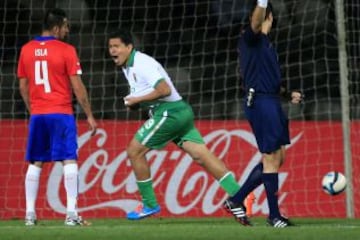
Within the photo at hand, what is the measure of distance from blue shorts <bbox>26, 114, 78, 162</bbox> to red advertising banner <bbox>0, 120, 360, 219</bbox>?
3.18m

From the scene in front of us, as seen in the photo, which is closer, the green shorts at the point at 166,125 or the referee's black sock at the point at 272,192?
the referee's black sock at the point at 272,192

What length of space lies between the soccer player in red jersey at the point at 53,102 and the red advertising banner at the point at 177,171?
322cm

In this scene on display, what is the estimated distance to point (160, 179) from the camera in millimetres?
13820

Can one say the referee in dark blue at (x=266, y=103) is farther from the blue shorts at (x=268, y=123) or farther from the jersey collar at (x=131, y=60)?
the jersey collar at (x=131, y=60)

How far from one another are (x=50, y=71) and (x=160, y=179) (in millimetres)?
3683

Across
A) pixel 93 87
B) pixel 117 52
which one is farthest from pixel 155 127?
pixel 93 87

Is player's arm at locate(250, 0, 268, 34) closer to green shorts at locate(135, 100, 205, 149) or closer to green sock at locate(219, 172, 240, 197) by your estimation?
green shorts at locate(135, 100, 205, 149)

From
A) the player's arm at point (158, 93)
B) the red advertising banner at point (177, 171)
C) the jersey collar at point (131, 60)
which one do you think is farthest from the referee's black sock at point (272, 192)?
the red advertising banner at point (177, 171)

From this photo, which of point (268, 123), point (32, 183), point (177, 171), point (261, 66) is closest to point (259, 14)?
point (261, 66)

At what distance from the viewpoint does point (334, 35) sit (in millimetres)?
15797

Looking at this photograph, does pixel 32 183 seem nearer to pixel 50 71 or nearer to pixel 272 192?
pixel 50 71

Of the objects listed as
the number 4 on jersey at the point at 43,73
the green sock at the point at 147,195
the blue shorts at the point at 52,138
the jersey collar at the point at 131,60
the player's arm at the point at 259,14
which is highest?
the player's arm at the point at 259,14

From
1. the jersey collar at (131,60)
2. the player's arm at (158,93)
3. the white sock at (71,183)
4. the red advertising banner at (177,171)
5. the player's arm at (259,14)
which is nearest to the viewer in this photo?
the player's arm at (259,14)

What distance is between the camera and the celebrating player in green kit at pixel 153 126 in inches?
429
